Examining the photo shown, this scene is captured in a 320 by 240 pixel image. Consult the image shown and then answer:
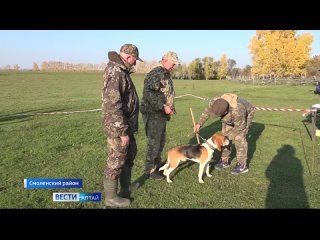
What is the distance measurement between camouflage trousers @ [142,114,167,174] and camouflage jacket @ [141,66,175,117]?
177 mm

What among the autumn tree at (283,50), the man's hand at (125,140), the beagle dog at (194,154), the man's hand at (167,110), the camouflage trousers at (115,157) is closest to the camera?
the man's hand at (125,140)

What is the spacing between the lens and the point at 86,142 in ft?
31.8

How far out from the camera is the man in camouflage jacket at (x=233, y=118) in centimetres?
654

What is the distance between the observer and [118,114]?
15.6 feet

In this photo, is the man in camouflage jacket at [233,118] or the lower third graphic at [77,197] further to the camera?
the man in camouflage jacket at [233,118]

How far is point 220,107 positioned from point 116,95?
2.57 metres

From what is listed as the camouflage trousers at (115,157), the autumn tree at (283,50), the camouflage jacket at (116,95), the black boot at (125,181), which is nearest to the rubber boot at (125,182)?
the black boot at (125,181)

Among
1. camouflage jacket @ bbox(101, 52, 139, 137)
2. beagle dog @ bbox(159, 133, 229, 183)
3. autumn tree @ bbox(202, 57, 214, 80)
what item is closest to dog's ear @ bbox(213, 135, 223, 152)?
beagle dog @ bbox(159, 133, 229, 183)

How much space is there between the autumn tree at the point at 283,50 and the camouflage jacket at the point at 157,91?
2045 inches

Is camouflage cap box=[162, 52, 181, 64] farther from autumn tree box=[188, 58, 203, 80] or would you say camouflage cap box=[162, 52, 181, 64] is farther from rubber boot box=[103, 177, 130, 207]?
autumn tree box=[188, 58, 203, 80]

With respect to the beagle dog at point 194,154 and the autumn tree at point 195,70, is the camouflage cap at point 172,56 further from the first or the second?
the autumn tree at point 195,70
